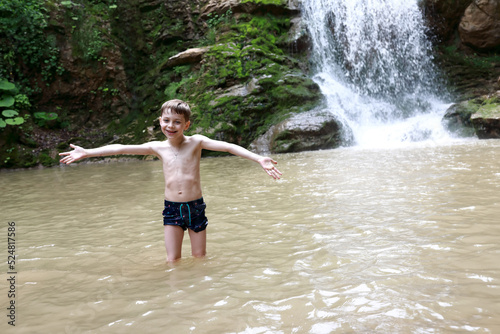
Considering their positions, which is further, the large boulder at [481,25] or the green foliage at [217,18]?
the green foliage at [217,18]

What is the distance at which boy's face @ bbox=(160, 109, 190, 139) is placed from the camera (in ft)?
9.43

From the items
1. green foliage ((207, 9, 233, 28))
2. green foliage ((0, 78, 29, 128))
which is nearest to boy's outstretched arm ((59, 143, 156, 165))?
green foliage ((0, 78, 29, 128))

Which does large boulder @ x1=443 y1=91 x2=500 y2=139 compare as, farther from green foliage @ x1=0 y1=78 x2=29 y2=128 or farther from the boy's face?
green foliage @ x1=0 y1=78 x2=29 y2=128

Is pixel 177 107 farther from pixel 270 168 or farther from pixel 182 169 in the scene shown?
pixel 270 168

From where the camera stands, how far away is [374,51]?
1534 centimetres

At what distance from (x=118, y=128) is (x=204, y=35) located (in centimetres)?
574

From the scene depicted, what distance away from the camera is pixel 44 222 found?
176 inches

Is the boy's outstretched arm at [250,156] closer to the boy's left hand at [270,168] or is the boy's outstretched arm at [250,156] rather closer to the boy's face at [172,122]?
the boy's left hand at [270,168]

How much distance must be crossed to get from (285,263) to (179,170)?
3.69ft

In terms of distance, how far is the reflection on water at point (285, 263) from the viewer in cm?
185

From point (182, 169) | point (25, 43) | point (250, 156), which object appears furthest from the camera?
point (25, 43)

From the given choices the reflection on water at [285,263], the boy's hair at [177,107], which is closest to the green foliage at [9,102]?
the reflection on water at [285,263]

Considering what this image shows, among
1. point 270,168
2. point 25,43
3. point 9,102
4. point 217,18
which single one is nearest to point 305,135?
point 217,18

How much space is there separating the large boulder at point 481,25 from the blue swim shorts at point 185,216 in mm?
16151
